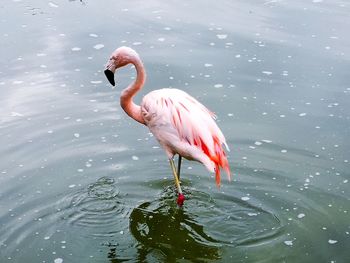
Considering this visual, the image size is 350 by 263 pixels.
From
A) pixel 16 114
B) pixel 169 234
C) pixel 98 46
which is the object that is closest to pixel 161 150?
pixel 169 234

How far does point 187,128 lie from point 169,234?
91cm

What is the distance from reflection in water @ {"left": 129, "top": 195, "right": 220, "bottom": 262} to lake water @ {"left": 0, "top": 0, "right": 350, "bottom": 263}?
0.02 m

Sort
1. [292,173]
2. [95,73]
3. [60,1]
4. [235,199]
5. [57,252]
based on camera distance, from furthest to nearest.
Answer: [60,1], [95,73], [292,173], [235,199], [57,252]

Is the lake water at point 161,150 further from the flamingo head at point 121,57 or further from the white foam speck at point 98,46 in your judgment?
the flamingo head at point 121,57

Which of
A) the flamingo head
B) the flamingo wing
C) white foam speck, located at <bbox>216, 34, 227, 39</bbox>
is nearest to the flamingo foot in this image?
the flamingo wing

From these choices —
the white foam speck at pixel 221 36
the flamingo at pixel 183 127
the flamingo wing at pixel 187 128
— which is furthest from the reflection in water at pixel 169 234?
the white foam speck at pixel 221 36

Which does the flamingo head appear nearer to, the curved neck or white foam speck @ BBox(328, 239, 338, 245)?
the curved neck

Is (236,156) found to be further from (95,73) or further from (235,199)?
(95,73)

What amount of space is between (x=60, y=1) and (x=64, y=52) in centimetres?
254

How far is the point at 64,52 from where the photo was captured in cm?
904

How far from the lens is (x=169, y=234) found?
5.31m

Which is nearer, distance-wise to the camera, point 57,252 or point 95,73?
point 57,252

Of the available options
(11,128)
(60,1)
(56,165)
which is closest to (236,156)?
(56,165)

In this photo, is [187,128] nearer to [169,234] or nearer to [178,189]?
[178,189]
